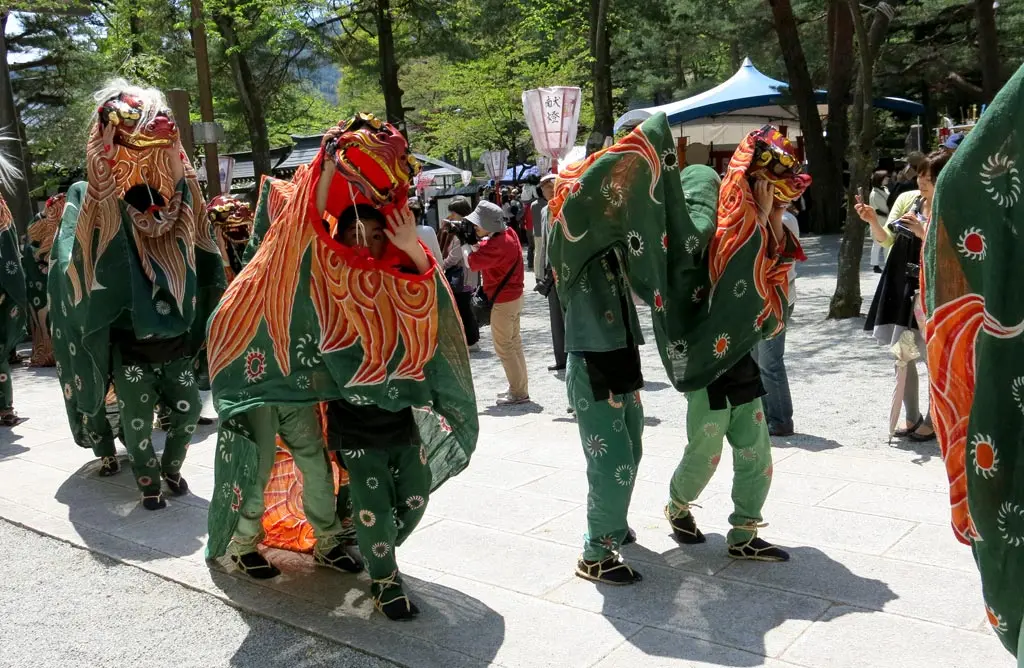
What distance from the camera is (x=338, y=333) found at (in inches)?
138

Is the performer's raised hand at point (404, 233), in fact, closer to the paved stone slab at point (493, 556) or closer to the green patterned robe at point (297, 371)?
the green patterned robe at point (297, 371)

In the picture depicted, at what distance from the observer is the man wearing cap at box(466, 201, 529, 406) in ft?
25.2

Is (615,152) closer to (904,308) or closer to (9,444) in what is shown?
(904,308)

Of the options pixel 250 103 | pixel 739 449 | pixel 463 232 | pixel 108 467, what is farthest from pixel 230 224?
pixel 250 103

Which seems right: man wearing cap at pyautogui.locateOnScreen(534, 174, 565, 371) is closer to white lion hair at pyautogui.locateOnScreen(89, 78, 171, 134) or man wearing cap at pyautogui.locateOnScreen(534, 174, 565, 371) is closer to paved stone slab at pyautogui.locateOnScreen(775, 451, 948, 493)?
paved stone slab at pyautogui.locateOnScreen(775, 451, 948, 493)

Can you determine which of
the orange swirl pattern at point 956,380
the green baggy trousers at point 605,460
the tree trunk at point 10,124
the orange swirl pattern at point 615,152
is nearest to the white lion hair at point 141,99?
the orange swirl pattern at point 615,152

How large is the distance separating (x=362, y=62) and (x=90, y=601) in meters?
20.1

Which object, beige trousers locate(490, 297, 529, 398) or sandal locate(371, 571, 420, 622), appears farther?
beige trousers locate(490, 297, 529, 398)

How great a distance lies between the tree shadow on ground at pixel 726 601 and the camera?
336 centimetres

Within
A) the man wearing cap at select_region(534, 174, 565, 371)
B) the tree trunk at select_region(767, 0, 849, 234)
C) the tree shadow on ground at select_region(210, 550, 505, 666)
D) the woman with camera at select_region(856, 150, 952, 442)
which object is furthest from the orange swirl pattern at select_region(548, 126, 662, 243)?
the tree trunk at select_region(767, 0, 849, 234)

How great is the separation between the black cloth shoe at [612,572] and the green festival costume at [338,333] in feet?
2.20

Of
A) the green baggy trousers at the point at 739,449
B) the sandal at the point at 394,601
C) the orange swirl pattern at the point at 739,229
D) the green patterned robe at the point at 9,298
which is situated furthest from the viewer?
the green patterned robe at the point at 9,298

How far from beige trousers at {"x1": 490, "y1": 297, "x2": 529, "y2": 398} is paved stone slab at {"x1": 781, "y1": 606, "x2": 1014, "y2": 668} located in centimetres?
438

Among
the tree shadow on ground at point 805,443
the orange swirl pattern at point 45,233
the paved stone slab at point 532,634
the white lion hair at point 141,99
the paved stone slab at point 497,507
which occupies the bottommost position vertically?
the tree shadow on ground at point 805,443
